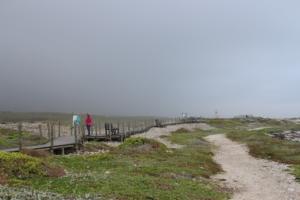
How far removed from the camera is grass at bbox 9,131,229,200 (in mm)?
21859

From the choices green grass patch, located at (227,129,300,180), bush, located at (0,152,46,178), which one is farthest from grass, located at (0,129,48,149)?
green grass patch, located at (227,129,300,180)

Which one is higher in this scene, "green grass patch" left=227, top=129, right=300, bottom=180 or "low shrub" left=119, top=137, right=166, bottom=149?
"low shrub" left=119, top=137, right=166, bottom=149

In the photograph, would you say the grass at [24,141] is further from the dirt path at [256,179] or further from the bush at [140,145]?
the dirt path at [256,179]

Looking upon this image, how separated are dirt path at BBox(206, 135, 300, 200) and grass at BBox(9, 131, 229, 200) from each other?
5.08ft

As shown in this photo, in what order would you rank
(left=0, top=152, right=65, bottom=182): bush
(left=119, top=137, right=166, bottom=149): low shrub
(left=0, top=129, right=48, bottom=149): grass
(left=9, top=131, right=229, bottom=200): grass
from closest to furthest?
(left=9, top=131, right=229, bottom=200): grass < (left=0, top=152, right=65, bottom=182): bush < (left=119, top=137, right=166, bottom=149): low shrub < (left=0, top=129, right=48, bottom=149): grass

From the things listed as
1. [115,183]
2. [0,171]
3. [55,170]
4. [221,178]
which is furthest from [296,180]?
[0,171]

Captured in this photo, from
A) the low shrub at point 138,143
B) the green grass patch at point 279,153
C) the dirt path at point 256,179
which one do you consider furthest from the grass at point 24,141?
the green grass patch at point 279,153

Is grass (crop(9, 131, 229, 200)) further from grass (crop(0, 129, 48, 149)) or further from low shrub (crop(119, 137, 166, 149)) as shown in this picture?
grass (crop(0, 129, 48, 149))

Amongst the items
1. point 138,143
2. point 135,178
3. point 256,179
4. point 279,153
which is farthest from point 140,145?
point 135,178

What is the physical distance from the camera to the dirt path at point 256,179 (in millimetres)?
26203

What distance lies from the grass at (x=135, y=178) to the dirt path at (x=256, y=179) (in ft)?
5.08

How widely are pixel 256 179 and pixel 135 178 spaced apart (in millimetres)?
11136

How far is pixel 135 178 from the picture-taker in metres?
25.6

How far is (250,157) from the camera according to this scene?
157 feet
